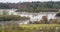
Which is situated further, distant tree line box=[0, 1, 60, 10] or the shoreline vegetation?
distant tree line box=[0, 1, 60, 10]

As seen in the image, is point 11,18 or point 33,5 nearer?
point 11,18

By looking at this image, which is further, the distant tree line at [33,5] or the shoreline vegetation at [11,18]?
the distant tree line at [33,5]

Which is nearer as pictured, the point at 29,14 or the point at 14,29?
the point at 14,29

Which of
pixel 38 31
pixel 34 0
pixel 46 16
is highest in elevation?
A: pixel 34 0

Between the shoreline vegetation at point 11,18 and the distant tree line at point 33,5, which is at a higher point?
the distant tree line at point 33,5

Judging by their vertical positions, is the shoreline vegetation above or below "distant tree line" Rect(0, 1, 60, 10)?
below

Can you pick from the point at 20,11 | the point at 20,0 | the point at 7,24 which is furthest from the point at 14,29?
the point at 20,0

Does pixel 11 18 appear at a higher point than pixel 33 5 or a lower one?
lower

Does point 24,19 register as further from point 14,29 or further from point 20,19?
point 14,29

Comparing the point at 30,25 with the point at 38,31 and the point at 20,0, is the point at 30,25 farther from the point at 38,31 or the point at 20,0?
the point at 20,0

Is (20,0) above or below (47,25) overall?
above
